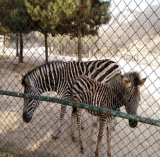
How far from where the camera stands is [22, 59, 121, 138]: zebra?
4.65m

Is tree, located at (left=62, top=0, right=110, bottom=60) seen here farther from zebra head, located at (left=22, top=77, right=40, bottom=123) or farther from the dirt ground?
the dirt ground

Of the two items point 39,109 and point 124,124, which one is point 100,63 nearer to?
point 124,124

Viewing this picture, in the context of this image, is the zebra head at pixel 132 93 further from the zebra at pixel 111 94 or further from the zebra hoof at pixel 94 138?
the zebra hoof at pixel 94 138

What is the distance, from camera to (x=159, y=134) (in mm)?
5191

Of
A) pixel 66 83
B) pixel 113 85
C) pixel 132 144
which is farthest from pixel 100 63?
pixel 132 144

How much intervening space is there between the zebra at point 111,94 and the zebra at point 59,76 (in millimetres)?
844

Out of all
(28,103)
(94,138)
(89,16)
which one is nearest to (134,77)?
(94,138)

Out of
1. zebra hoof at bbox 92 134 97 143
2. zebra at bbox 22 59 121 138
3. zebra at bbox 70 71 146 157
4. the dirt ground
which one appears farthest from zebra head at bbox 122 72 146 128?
zebra at bbox 22 59 121 138

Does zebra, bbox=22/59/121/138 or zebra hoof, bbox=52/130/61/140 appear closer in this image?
zebra, bbox=22/59/121/138

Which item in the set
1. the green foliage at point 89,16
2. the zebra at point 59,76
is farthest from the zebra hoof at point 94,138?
the green foliage at point 89,16

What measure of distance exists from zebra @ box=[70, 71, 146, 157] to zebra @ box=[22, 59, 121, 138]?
844 millimetres

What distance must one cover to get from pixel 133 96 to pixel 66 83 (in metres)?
1.95

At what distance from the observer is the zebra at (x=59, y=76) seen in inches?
183

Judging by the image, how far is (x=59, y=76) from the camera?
5.14m
